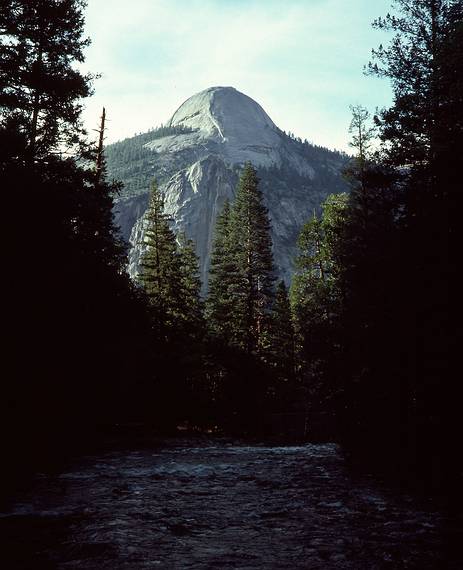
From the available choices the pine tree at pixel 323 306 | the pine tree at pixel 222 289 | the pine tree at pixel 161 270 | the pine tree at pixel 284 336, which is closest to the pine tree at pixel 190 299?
the pine tree at pixel 161 270

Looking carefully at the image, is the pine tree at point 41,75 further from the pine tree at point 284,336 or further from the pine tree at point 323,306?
the pine tree at point 284,336

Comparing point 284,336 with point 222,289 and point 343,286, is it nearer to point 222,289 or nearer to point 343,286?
point 222,289

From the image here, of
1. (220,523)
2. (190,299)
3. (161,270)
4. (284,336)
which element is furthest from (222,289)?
(220,523)

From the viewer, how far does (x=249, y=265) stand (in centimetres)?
3475

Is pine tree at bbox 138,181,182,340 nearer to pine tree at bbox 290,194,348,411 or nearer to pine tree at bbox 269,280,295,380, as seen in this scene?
pine tree at bbox 290,194,348,411

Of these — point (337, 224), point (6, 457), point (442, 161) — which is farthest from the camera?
point (337, 224)

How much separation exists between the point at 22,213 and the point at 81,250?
3.04 meters

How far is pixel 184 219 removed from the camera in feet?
511

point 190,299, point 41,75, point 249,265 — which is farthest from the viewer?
point 190,299

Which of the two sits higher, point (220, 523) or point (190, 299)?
point (190, 299)

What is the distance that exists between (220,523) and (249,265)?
27.6 metres

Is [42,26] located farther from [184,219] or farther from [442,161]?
[184,219]

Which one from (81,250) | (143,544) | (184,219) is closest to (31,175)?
(81,250)

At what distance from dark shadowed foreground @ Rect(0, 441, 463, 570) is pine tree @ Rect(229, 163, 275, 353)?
21.0 m
